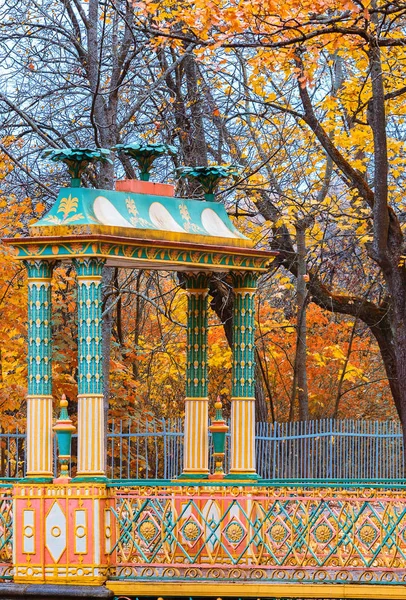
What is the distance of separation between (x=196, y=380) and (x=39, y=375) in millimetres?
2288

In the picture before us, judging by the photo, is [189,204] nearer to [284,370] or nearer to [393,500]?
[393,500]

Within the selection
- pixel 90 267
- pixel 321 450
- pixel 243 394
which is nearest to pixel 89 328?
pixel 90 267

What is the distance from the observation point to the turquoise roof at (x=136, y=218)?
11.3 m

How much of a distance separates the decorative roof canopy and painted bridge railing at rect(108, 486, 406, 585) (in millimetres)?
2154

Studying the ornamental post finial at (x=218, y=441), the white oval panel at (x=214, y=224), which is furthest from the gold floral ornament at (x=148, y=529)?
the white oval panel at (x=214, y=224)

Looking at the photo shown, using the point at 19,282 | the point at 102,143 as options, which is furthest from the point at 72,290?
the point at 102,143

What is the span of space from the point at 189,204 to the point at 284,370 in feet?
61.5

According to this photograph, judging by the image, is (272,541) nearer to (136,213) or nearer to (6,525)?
(6,525)

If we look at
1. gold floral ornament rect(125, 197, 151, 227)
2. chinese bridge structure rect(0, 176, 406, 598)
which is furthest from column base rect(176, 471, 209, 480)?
gold floral ornament rect(125, 197, 151, 227)

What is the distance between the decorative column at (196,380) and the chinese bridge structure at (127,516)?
41.1 inches

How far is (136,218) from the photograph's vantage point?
11.8 meters

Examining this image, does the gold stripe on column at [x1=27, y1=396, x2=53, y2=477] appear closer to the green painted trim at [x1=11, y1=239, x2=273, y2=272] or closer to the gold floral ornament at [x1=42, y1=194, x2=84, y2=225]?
the green painted trim at [x1=11, y1=239, x2=273, y2=272]

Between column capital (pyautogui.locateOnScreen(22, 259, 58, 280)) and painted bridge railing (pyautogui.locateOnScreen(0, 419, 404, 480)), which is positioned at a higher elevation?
column capital (pyautogui.locateOnScreen(22, 259, 58, 280))

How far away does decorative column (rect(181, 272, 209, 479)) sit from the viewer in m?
12.9
